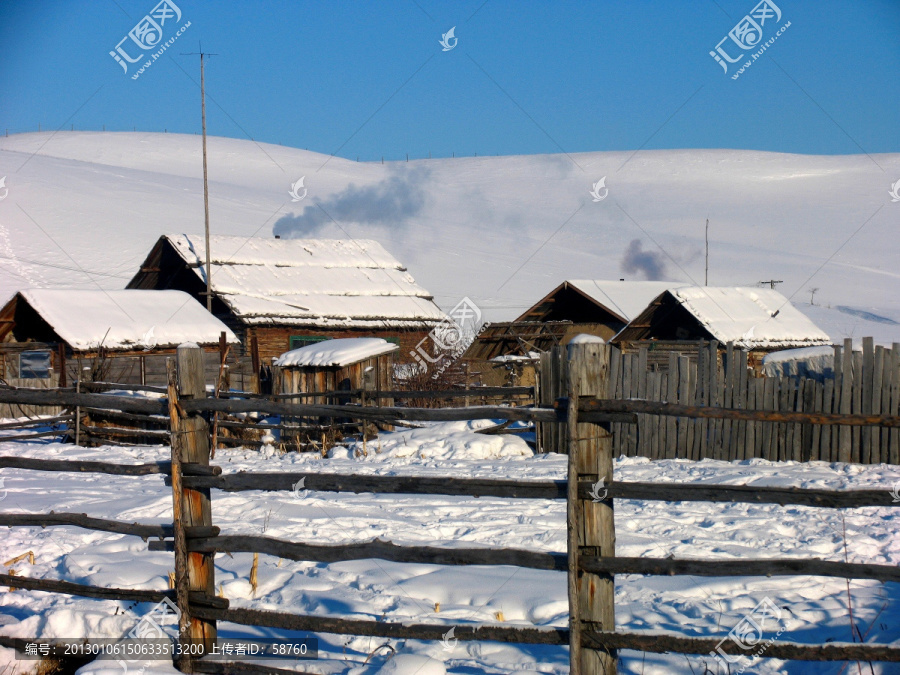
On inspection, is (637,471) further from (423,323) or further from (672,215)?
(672,215)

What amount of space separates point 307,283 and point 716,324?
1424cm

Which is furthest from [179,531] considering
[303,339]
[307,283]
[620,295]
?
[620,295]

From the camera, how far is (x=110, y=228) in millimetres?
52969

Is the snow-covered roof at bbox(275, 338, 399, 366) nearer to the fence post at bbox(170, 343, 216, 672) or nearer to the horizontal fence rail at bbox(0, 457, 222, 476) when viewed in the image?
the horizontal fence rail at bbox(0, 457, 222, 476)

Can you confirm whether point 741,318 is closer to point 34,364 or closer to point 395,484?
point 34,364

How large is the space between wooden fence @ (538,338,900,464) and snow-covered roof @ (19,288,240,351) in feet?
37.9

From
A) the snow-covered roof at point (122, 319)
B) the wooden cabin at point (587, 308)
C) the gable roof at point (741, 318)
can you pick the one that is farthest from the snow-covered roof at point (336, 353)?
the wooden cabin at point (587, 308)

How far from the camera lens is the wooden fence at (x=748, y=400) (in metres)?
9.66

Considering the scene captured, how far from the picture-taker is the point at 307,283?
27406 millimetres

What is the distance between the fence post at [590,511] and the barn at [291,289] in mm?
21507

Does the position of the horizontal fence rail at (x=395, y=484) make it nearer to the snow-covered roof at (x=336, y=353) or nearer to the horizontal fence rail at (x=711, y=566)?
the horizontal fence rail at (x=711, y=566)

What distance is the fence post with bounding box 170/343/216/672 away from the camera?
4055mm

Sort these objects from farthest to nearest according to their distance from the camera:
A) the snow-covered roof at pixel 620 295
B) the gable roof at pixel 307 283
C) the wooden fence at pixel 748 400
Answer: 1. the snow-covered roof at pixel 620 295
2. the gable roof at pixel 307 283
3. the wooden fence at pixel 748 400

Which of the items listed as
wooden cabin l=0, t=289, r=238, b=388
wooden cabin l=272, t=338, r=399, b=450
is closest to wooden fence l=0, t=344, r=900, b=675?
wooden cabin l=272, t=338, r=399, b=450
